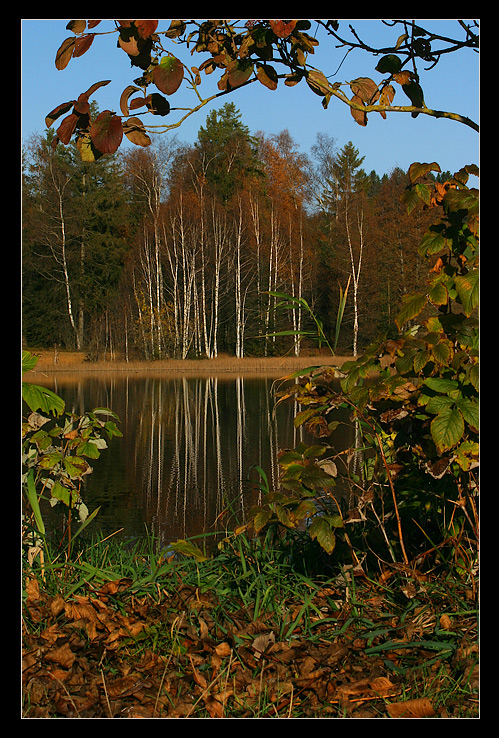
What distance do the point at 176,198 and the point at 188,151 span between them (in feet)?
12.0

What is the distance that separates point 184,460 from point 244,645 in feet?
20.1

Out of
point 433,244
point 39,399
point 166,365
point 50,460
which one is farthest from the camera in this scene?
point 166,365

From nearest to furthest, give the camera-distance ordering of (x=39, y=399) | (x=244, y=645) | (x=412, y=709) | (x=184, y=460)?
(x=412, y=709), (x=244, y=645), (x=39, y=399), (x=184, y=460)

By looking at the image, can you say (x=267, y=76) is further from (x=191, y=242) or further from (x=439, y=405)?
(x=191, y=242)

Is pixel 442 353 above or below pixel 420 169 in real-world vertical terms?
below

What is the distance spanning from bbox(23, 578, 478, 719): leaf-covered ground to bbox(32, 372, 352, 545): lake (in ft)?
2.58

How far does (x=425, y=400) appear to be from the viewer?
2.38 meters

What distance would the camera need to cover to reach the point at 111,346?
90.3 feet

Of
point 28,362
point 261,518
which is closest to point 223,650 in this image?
point 261,518

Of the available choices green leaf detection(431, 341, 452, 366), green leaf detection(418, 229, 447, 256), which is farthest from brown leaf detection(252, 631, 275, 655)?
green leaf detection(418, 229, 447, 256)

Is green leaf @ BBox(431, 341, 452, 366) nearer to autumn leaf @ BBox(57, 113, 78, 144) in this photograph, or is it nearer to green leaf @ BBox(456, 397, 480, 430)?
green leaf @ BBox(456, 397, 480, 430)
